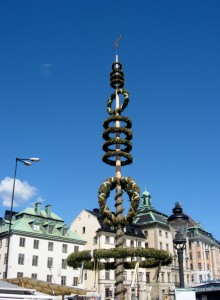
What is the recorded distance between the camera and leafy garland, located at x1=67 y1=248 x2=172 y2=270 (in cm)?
1561

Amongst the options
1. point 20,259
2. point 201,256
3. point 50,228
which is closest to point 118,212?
point 20,259

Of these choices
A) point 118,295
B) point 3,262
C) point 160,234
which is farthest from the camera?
point 160,234

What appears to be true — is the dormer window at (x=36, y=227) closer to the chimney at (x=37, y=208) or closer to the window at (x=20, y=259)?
the chimney at (x=37, y=208)

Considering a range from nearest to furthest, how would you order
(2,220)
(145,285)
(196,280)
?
(2,220) < (145,285) < (196,280)

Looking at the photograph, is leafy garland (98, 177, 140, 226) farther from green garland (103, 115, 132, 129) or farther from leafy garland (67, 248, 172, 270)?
Result: green garland (103, 115, 132, 129)

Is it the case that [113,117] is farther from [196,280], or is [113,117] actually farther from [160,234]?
[196,280]

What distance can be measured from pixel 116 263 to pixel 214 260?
93.0m

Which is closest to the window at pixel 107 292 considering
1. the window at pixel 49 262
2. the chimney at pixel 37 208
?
the window at pixel 49 262

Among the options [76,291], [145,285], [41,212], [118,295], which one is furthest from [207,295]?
[145,285]

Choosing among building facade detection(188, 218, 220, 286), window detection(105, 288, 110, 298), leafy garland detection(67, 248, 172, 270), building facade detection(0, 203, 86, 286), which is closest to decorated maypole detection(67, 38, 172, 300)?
leafy garland detection(67, 248, 172, 270)

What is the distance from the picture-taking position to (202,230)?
101m

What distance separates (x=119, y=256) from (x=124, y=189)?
3.42 metres

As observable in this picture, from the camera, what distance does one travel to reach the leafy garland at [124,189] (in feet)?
55.5

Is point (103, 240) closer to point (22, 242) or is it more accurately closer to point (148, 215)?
point (22, 242)
